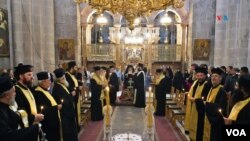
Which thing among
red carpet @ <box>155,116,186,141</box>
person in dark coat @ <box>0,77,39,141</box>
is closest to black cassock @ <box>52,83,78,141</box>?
person in dark coat @ <box>0,77,39,141</box>

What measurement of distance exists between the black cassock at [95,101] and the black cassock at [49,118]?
12.8 ft

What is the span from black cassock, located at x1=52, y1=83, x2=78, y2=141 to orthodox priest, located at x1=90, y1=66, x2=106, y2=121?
3.22m

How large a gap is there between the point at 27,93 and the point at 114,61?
14.4 m

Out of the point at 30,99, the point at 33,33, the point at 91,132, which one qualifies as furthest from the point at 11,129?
the point at 33,33

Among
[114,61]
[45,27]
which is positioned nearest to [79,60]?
[114,61]

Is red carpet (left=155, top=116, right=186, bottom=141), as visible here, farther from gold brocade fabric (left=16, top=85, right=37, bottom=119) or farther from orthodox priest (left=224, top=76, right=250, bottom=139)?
gold brocade fabric (left=16, top=85, right=37, bottom=119)

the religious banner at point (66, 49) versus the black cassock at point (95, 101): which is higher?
the religious banner at point (66, 49)

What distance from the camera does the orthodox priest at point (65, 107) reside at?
5.49m

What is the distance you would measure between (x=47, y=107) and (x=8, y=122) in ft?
5.87

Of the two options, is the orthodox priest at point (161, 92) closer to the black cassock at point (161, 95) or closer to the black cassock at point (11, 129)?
the black cassock at point (161, 95)

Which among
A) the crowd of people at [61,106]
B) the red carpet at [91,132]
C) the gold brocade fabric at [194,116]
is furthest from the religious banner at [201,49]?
the gold brocade fabric at [194,116]

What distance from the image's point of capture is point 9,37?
9.79m

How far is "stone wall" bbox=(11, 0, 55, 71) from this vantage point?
10148 mm

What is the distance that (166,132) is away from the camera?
25.3 feet
